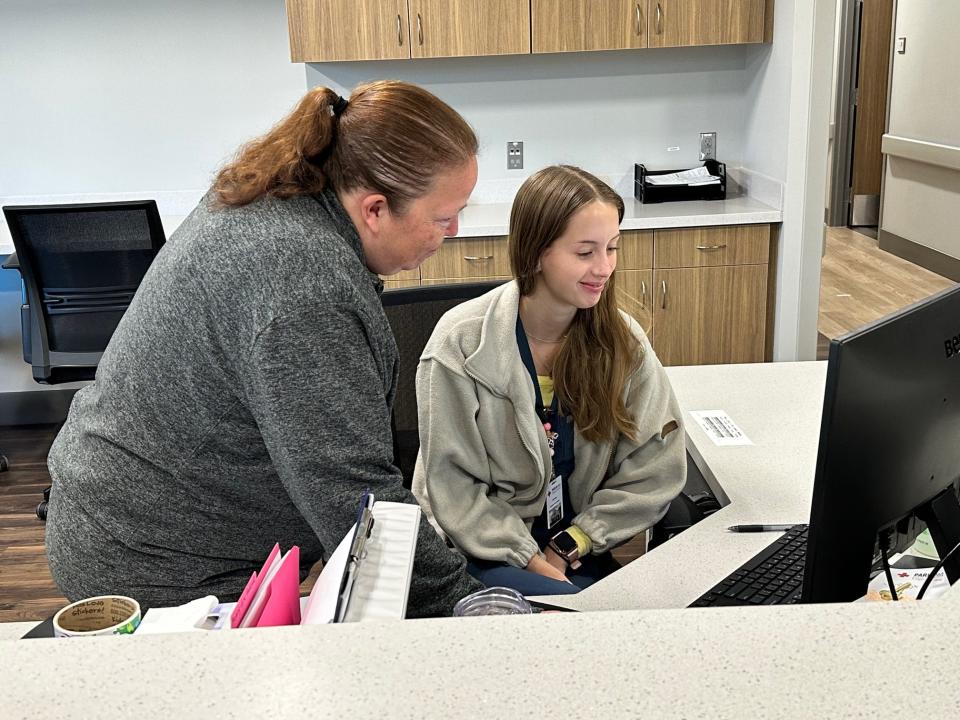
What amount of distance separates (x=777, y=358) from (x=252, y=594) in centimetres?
354

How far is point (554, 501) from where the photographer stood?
5.85ft

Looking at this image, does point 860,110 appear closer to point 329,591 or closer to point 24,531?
point 24,531

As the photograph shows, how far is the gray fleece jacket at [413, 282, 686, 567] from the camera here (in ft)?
5.49

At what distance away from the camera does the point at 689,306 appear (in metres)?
4.02

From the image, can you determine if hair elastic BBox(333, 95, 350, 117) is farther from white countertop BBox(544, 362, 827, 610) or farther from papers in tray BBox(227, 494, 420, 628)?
white countertop BBox(544, 362, 827, 610)

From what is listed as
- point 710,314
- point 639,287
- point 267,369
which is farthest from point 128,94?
point 267,369

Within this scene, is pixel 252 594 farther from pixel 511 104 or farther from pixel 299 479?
pixel 511 104

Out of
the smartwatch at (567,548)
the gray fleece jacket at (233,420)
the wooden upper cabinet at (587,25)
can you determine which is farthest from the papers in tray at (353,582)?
the wooden upper cabinet at (587,25)

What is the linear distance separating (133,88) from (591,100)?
200 centimetres

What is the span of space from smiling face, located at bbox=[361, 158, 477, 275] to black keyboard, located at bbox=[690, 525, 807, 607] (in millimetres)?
611

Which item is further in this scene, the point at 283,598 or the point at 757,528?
the point at 757,528

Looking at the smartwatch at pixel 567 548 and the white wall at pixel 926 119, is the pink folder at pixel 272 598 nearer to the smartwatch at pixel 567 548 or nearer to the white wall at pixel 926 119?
the smartwatch at pixel 567 548

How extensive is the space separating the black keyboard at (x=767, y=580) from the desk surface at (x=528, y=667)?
62 cm

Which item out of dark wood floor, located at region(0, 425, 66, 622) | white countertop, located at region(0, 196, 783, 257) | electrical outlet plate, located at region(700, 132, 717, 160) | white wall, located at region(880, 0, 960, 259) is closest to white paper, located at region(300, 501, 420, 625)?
dark wood floor, located at region(0, 425, 66, 622)
